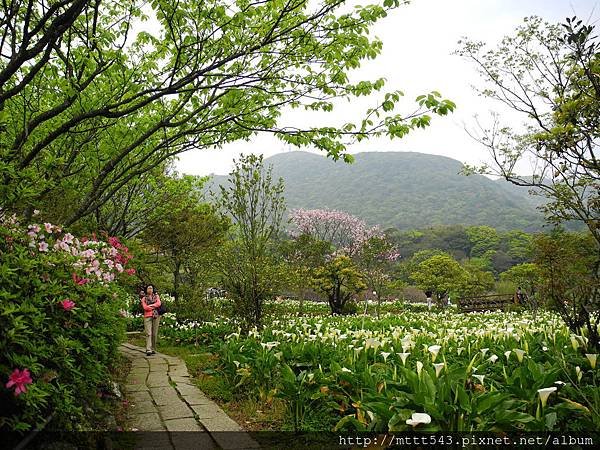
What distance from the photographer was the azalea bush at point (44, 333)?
7.19ft

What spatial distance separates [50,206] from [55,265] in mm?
3885

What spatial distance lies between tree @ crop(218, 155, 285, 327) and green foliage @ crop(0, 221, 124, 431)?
4.31 metres

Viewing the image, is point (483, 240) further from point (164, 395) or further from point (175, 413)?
point (175, 413)

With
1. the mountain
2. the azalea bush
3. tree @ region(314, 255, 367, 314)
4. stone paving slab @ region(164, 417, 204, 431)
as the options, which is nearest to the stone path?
stone paving slab @ region(164, 417, 204, 431)

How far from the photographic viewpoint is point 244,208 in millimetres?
7789

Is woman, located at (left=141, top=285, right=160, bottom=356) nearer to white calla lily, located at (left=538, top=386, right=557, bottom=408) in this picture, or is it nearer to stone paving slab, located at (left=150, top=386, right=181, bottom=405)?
stone paving slab, located at (left=150, top=386, right=181, bottom=405)

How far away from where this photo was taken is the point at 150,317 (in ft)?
26.6

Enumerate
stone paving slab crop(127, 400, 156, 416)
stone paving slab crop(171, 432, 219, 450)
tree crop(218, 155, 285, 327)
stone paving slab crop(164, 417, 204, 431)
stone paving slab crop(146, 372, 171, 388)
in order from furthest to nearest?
tree crop(218, 155, 285, 327)
stone paving slab crop(146, 372, 171, 388)
stone paving slab crop(127, 400, 156, 416)
stone paving slab crop(164, 417, 204, 431)
stone paving slab crop(171, 432, 219, 450)

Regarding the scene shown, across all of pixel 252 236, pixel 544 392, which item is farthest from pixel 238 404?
pixel 252 236

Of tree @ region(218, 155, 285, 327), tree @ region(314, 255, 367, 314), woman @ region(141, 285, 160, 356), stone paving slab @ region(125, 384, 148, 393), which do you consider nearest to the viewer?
stone paving slab @ region(125, 384, 148, 393)

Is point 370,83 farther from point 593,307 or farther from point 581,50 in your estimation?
point 593,307

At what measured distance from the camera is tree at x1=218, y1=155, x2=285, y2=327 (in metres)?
7.74

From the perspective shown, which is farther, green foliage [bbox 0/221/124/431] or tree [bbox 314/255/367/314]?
tree [bbox 314/255/367/314]

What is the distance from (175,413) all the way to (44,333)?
208cm
